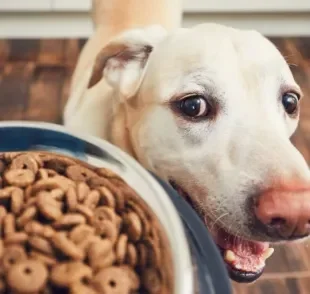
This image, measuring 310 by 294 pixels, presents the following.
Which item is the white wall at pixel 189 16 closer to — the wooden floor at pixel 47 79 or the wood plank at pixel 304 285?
the wooden floor at pixel 47 79

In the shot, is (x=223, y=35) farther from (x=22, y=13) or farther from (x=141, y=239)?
(x=22, y=13)

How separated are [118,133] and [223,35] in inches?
10.1

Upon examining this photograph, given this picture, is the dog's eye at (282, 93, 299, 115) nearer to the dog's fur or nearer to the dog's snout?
the dog's fur

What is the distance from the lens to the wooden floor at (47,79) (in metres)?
1.88

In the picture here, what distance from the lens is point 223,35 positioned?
3.35ft

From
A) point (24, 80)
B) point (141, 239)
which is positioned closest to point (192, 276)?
point (141, 239)

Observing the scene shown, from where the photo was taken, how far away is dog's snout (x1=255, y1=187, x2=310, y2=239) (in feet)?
2.44

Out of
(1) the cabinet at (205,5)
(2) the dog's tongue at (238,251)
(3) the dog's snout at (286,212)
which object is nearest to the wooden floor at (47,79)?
(1) the cabinet at (205,5)

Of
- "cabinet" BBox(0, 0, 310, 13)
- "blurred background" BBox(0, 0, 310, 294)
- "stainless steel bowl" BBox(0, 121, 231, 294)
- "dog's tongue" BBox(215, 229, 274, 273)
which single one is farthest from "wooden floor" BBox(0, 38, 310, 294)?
"stainless steel bowl" BBox(0, 121, 231, 294)

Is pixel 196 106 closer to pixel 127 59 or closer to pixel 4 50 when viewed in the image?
pixel 127 59

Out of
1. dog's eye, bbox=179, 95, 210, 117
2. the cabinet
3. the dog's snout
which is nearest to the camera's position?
the dog's snout

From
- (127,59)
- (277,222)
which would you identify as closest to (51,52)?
(127,59)

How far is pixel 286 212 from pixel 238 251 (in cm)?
23

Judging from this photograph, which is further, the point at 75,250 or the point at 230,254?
the point at 230,254
